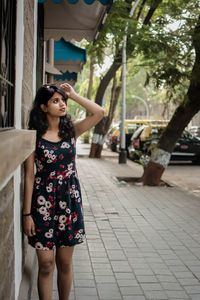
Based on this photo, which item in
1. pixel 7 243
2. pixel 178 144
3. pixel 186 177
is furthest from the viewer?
pixel 178 144

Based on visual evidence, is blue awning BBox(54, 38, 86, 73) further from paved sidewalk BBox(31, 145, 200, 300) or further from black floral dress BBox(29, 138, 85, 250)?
black floral dress BBox(29, 138, 85, 250)

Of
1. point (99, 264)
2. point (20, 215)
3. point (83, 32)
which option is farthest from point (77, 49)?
point (20, 215)

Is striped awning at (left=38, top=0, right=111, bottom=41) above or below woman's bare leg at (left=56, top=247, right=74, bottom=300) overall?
above

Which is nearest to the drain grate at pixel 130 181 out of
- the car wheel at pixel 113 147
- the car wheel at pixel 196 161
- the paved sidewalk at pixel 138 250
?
the paved sidewalk at pixel 138 250

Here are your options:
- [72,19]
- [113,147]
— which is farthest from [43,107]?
[113,147]

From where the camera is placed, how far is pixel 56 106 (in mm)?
3461

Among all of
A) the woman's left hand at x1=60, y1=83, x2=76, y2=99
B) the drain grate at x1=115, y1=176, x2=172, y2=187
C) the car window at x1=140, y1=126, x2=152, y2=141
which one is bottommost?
the drain grate at x1=115, y1=176, x2=172, y2=187

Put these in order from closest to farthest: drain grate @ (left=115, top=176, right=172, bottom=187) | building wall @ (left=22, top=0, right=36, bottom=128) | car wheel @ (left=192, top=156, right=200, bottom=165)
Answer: building wall @ (left=22, top=0, right=36, bottom=128) → drain grate @ (left=115, top=176, right=172, bottom=187) → car wheel @ (left=192, top=156, right=200, bottom=165)

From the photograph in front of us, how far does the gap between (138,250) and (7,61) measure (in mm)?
3508

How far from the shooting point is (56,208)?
3.38 meters

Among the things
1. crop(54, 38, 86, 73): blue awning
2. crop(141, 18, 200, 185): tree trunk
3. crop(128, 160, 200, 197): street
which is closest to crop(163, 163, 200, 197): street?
crop(128, 160, 200, 197): street

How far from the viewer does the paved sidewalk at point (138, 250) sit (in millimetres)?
4535

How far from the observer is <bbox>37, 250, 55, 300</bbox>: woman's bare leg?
344cm

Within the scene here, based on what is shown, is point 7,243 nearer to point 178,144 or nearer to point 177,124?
point 177,124
